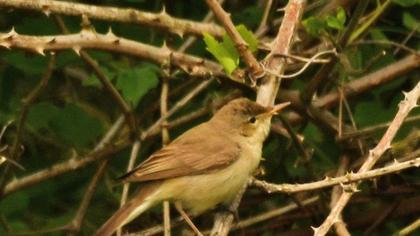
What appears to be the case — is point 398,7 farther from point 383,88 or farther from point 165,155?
point 165,155

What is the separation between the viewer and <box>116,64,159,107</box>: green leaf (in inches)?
207

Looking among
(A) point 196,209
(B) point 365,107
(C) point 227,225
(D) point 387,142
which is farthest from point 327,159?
(D) point 387,142

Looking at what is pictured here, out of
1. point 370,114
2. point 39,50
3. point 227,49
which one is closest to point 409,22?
point 370,114

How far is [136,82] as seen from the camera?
5.36 m

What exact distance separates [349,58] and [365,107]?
0.27 m

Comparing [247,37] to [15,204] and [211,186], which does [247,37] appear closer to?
[211,186]

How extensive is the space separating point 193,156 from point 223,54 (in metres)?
0.90

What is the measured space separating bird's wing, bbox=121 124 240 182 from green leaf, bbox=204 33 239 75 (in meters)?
0.79

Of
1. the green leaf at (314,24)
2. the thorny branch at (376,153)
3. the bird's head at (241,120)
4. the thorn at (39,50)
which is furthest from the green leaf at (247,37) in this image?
the thorn at (39,50)

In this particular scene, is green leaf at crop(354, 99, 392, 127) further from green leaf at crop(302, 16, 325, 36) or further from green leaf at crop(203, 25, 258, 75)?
green leaf at crop(203, 25, 258, 75)

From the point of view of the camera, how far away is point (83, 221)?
18.8 feet

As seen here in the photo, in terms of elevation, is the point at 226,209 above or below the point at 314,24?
below

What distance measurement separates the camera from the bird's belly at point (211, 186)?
531cm

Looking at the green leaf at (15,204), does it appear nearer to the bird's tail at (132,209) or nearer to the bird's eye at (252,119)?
the bird's tail at (132,209)
